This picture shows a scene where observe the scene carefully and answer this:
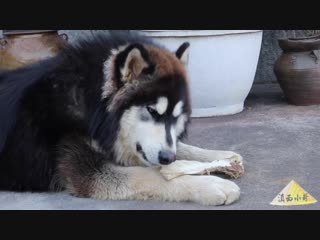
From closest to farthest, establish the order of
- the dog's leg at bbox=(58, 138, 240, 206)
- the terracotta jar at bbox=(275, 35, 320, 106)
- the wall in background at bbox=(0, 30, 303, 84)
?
the dog's leg at bbox=(58, 138, 240, 206), the terracotta jar at bbox=(275, 35, 320, 106), the wall in background at bbox=(0, 30, 303, 84)

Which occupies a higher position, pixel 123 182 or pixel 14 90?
pixel 14 90

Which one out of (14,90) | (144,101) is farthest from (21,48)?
(144,101)

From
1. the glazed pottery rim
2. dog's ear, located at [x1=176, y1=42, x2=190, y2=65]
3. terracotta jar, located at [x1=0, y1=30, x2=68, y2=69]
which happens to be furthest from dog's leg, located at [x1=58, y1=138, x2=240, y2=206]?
the glazed pottery rim

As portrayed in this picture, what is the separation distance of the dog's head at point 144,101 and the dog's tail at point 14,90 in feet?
1.87

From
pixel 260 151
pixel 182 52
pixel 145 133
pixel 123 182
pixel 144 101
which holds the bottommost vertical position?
pixel 260 151

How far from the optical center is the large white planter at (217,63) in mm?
6586

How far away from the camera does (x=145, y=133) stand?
409 centimetres

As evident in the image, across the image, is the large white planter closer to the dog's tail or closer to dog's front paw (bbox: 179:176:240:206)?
the dog's tail

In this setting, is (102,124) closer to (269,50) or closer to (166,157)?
(166,157)

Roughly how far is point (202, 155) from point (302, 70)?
279cm

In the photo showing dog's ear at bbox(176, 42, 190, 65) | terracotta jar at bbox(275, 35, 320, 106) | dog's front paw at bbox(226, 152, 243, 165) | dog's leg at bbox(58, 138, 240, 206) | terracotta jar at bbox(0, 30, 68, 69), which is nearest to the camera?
dog's leg at bbox(58, 138, 240, 206)

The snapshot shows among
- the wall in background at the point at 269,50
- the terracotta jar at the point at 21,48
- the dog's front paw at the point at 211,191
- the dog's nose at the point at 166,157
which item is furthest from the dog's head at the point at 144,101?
the wall in background at the point at 269,50

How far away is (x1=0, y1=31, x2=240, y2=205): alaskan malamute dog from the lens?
4.12m

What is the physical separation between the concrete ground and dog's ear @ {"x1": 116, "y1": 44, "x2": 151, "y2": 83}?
0.92m
